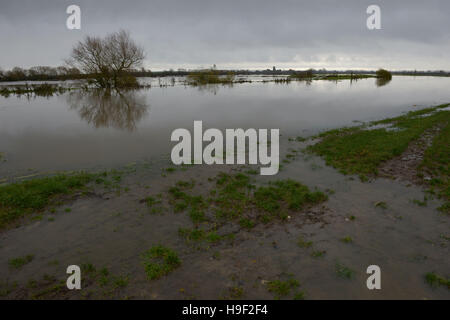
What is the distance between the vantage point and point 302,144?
13758 millimetres

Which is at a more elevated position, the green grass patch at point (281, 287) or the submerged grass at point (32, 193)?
the submerged grass at point (32, 193)

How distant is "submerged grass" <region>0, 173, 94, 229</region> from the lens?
6938 mm

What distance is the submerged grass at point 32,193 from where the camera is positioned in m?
6.94

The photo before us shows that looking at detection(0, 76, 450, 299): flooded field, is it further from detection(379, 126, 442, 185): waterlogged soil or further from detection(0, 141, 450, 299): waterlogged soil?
detection(379, 126, 442, 185): waterlogged soil

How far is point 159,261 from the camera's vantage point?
526 cm

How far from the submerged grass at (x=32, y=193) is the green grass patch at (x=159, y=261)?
14.2 feet

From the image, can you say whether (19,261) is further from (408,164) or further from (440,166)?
(440,166)

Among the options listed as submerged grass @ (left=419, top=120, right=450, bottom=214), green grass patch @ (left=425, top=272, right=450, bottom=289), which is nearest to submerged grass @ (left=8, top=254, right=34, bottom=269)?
green grass patch @ (left=425, top=272, right=450, bottom=289)

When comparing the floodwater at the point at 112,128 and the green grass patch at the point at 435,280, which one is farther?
the floodwater at the point at 112,128

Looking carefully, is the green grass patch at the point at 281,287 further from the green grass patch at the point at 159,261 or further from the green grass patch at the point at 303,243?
the green grass patch at the point at 159,261

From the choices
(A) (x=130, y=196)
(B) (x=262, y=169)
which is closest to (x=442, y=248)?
(B) (x=262, y=169)

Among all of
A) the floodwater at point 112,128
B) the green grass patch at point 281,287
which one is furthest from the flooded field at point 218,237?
the floodwater at point 112,128

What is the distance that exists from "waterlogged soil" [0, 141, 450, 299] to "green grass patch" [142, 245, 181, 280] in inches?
4.1

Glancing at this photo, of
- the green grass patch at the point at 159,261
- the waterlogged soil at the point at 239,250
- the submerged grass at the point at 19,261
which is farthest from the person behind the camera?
the submerged grass at the point at 19,261
